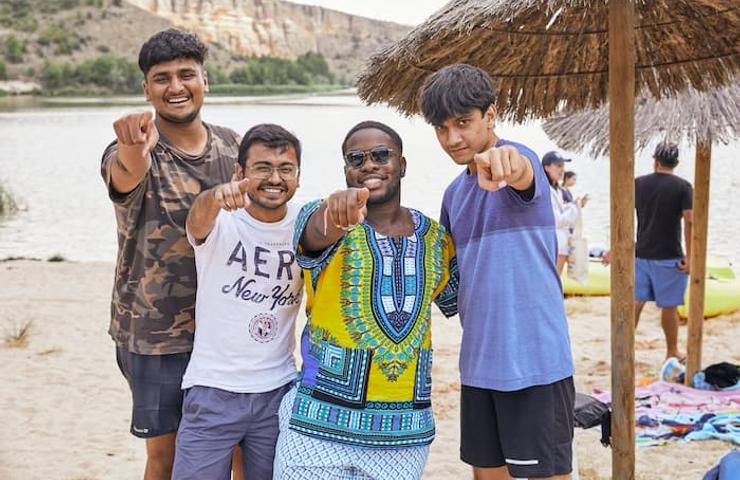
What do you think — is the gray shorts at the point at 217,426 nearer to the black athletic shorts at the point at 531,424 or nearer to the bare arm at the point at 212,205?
the bare arm at the point at 212,205

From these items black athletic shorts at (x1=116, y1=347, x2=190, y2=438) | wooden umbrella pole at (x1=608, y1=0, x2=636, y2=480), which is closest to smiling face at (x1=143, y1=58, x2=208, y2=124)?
black athletic shorts at (x1=116, y1=347, x2=190, y2=438)

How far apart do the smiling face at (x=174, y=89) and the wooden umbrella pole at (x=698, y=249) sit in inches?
156

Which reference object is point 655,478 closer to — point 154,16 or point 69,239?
point 69,239

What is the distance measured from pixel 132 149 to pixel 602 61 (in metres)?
2.60

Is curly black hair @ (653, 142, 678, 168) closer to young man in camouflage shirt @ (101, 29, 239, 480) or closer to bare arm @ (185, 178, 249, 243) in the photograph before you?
young man in camouflage shirt @ (101, 29, 239, 480)

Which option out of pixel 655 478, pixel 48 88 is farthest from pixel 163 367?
pixel 48 88

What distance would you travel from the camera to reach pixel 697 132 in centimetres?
567

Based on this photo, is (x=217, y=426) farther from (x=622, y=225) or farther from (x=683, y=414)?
(x=683, y=414)

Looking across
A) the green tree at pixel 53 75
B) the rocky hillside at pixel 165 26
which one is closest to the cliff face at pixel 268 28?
the rocky hillside at pixel 165 26

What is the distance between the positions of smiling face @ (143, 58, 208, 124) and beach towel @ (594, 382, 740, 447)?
3.59 meters

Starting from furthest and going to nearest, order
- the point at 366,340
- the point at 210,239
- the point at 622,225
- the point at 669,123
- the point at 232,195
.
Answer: the point at 669,123 < the point at 622,225 < the point at 210,239 < the point at 366,340 < the point at 232,195

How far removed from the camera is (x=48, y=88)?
2574 inches

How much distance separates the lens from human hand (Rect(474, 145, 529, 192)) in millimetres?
2246

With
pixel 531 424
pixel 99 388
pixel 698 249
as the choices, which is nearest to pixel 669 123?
pixel 698 249
